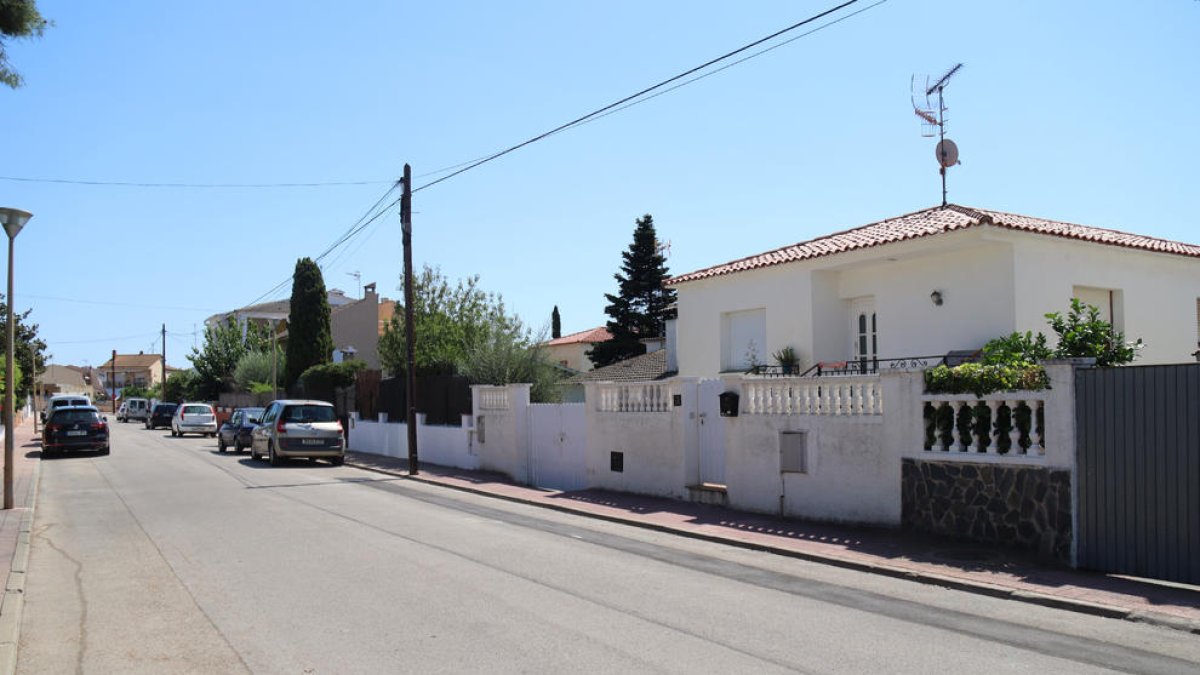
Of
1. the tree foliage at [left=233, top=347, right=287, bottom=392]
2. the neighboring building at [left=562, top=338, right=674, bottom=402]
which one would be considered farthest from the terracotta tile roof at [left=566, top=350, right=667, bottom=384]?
the tree foliage at [left=233, top=347, right=287, bottom=392]

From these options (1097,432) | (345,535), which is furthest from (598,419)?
(1097,432)

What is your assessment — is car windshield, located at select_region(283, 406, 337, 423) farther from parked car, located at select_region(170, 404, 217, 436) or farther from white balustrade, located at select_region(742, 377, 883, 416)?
parked car, located at select_region(170, 404, 217, 436)

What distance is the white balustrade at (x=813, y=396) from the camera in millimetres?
11688

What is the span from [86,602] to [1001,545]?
9540mm

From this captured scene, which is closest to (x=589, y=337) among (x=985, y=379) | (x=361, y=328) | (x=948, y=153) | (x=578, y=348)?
(x=578, y=348)

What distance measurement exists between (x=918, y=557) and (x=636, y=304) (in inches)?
1798

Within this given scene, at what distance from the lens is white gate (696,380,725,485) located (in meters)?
14.3

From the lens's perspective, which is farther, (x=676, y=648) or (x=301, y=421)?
(x=301, y=421)

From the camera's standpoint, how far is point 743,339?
66.0 ft

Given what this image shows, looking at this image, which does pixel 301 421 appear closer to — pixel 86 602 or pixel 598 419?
pixel 598 419

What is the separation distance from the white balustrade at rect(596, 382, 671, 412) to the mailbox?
4.84ft

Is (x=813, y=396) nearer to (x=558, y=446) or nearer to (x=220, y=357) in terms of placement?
(x=558, y=446)

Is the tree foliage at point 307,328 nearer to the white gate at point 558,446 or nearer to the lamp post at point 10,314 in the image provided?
the white gate at point 558,446

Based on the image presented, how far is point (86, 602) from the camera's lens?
8258 millimetres
